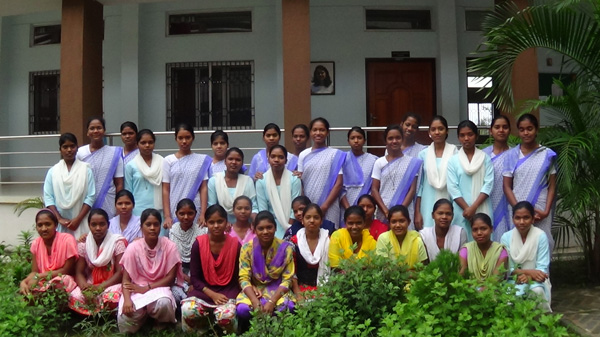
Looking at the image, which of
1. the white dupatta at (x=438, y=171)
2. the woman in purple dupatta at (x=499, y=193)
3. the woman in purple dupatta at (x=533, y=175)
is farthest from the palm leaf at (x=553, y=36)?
the white dupatta at (x=438, y=171)

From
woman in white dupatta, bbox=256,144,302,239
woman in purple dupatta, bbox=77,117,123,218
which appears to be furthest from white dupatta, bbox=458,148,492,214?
woman in purple dupatta, bbox=77,117,123,218

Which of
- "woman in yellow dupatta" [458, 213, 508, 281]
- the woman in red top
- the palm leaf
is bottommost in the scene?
"woman in yellow dupatta" [458, 213, 508, 281]

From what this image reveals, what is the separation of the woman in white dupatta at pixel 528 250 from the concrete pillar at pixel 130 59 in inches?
276

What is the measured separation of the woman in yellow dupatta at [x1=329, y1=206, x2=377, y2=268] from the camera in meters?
4.75

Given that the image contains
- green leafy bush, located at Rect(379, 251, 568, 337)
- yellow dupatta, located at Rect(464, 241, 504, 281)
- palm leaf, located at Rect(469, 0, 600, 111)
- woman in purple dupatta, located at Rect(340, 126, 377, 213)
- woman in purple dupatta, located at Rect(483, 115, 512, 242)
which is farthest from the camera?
woman in purple dupatta, located at Rect(340, 126, 377, 213)

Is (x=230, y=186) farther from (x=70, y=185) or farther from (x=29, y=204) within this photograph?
(x=29, y=204)

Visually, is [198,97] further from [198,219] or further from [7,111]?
[198,219]

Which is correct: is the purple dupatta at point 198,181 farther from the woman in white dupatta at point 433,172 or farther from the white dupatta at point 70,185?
the woman in white dupatta at point 433,172

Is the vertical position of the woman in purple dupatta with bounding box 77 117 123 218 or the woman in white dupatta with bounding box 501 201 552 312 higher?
the woman in purple dupatta with bounding box 77 117 123 218

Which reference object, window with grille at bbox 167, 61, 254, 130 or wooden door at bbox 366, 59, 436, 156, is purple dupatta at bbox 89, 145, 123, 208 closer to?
window with grille at bbox 167, 61, 254, 130

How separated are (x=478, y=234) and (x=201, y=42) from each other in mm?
6705

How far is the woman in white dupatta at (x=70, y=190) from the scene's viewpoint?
5.56 metres

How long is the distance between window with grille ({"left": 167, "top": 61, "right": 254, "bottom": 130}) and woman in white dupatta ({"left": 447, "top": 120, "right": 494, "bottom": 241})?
5.28m

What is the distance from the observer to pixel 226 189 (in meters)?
5.46
